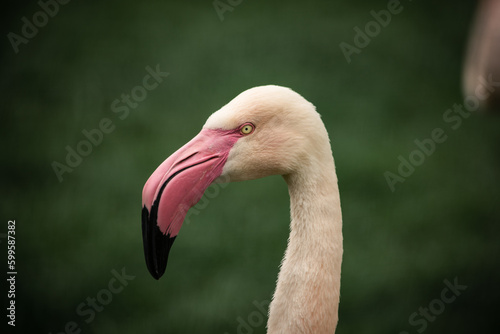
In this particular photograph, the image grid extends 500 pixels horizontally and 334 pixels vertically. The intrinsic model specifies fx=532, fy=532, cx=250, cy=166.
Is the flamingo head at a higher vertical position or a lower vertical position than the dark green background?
higher

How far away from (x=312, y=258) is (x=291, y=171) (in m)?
0.31

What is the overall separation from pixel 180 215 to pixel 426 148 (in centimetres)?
382

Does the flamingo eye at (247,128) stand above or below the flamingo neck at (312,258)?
above

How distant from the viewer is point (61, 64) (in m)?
5.52

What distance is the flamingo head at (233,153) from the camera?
1.69 meters

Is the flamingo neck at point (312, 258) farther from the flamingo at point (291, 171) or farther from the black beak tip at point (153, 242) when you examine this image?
the black beak tip at point (153, 242)

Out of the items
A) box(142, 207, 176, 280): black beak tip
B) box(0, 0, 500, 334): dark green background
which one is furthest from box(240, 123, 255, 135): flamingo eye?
box(0, 0, 500, 334): dark green background

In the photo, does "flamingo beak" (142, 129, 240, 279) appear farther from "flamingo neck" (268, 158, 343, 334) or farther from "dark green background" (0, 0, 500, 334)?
"dark green background" (0, 0, 500, 334)

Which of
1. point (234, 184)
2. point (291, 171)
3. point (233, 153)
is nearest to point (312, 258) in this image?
point (291, 171)

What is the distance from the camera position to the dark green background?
12.6 ft

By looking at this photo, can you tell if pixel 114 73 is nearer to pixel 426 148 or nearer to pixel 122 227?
pixel 122 227

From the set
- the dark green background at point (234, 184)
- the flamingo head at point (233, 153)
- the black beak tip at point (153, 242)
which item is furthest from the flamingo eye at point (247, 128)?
the dark green background at point (234, 184)

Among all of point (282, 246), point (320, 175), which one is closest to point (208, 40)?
point (282, 246)

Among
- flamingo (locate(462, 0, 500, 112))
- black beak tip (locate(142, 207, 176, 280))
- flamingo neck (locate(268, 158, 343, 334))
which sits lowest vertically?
flamingo neck (locate(268, 158, 343, 334))
